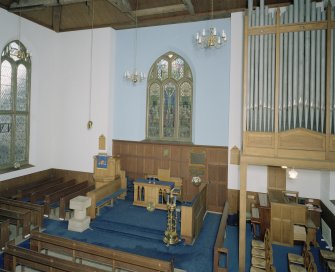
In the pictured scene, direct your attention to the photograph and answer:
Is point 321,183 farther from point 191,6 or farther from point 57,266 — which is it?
point 57,266

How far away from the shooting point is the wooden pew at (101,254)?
5566mm

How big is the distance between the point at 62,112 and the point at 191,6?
305 inches

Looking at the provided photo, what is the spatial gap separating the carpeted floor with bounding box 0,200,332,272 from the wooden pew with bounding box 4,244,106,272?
3.43ft

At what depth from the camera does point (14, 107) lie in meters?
11.6

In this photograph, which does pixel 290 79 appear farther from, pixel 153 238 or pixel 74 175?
pixel 74 175

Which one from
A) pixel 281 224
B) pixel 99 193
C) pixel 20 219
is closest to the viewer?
pixel 281 224

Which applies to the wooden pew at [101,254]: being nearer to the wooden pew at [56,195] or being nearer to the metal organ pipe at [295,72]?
the wooden pew at [56,195]

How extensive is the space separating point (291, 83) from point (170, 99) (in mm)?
6214

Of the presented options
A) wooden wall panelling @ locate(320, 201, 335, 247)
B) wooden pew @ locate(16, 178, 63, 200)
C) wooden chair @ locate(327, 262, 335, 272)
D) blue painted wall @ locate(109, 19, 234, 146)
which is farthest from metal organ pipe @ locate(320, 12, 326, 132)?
wooden pew @ locate(16, 178, 63, 200)

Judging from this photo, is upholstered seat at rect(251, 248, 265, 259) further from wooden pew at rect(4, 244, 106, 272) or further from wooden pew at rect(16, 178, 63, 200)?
wooden pew at rect(16, 178, 63, 200)

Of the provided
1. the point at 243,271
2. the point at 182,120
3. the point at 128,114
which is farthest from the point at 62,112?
the point at 243,271

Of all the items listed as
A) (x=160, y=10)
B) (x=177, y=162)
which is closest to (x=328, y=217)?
(x=177, y=162)

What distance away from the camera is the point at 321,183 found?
928 centimetres

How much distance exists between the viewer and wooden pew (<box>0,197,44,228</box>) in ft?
28.5
